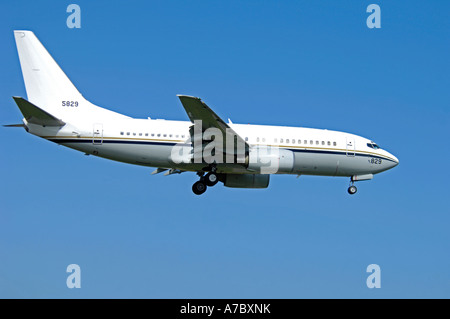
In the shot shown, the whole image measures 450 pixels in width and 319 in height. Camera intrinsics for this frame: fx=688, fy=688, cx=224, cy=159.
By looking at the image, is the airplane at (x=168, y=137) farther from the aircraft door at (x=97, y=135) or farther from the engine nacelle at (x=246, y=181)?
the engine nacelle at (x=246, y=181)

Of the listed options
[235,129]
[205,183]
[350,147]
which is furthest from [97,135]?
[350,147]

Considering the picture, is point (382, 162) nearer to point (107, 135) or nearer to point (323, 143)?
point (323, 143)

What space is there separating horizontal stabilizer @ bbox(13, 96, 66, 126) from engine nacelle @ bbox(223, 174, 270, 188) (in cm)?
928

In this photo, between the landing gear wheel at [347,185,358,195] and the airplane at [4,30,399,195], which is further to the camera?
the landing gear wheel at [347,185,358,195]

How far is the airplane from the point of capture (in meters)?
32.2

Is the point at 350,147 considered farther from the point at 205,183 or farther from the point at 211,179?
the point at 205,183

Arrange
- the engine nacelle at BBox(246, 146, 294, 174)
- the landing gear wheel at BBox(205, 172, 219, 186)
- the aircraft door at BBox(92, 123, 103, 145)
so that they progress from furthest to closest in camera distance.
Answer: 1. the landing gear wheel at BBox(205, 172, 219, 186)
2. the engine nacelle at BBox(246, 146, 294, 174)
3. the aircraft door at BBox(92, 123, 103, 145)

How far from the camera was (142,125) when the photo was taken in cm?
3334

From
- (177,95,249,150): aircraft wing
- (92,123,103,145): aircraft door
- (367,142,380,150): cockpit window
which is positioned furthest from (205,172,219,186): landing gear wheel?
(367,142,380,150): cockpit window

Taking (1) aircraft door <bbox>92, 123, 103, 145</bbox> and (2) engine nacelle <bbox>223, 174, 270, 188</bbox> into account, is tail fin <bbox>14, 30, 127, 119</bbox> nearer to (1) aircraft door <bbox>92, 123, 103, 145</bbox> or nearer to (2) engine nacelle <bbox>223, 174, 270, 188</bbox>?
(1) aircraft door <bbox>92, 123, 103, 145</bbox>

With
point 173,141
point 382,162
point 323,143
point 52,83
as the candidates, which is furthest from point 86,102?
point 382,162

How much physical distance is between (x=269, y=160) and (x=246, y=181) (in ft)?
11.3

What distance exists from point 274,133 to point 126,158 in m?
7.67

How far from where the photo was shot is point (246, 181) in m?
36.6
